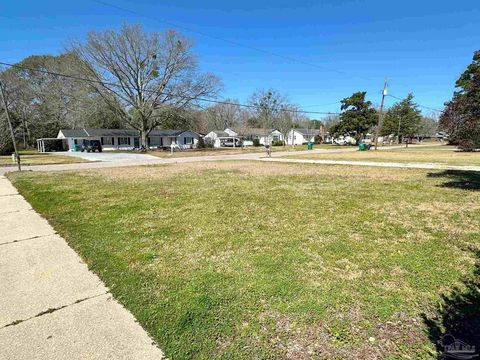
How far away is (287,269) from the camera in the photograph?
3305mm

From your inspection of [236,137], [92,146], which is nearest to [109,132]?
[92,146]

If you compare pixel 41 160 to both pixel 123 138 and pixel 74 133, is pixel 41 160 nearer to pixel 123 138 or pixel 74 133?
pixel 74 133

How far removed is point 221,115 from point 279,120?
18.8 m

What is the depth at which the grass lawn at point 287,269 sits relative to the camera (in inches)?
87.0

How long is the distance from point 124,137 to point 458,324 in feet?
163

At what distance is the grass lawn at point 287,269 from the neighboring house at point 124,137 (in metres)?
42.0

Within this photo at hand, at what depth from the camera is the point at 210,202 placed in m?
6.89

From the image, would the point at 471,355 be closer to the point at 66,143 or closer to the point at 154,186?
the point at 154,186

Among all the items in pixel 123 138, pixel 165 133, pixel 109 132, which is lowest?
pixel 123 138

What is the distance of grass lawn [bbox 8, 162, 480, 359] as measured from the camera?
7.25 ft

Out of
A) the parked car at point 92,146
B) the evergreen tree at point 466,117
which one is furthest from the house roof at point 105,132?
the evergreen tree at point 466,117

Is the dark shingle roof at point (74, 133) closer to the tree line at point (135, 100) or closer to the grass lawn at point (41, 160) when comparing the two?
the tree line at point (135, 100)

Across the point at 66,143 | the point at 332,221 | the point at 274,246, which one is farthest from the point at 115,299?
the point at 66,143

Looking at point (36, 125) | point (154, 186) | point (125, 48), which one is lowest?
point (154, 186)
